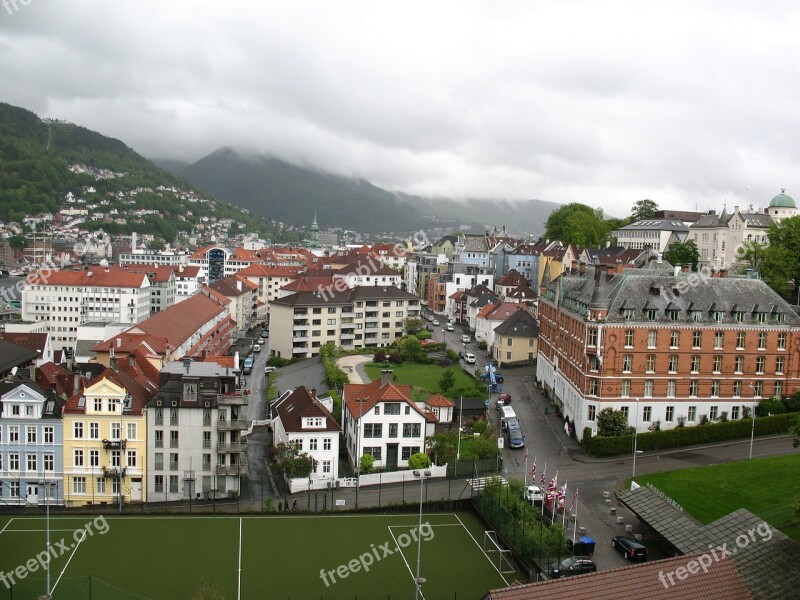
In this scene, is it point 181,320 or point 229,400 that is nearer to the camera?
point 229,400

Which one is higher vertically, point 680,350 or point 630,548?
point 680,350

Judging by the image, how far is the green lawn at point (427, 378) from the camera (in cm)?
6750

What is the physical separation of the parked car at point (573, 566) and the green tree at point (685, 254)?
229 feet

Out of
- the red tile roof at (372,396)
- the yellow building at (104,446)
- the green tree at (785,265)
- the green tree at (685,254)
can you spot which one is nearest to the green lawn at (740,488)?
the red tile roof at (372,396)

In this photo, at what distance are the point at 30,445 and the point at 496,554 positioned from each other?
27.6m

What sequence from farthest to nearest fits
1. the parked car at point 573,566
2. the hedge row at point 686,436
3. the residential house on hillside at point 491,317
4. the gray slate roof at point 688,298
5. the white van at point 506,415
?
the residential house on hillside at point 491,317 → the white van at point 506,415 → the gray slate roof at point 688,298 → the hedge row at point 686,436 → the parked car at point 573,566

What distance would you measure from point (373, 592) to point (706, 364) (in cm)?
3160

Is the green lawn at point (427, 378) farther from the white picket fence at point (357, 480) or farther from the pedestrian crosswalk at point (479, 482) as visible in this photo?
the pedestrian crosswalk at point (479, 482)

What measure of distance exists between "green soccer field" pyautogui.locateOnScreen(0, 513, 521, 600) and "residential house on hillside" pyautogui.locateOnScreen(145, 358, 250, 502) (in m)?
3.02

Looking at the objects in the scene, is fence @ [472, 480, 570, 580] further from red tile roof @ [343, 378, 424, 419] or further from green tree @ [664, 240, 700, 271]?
green tree @ [664, 240, 700, 271]

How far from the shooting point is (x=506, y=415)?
58750 mm

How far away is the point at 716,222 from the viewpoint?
10606cm

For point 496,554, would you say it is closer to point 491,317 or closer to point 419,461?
point 419,461

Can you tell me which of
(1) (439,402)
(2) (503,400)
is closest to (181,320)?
(1) (439,402)
